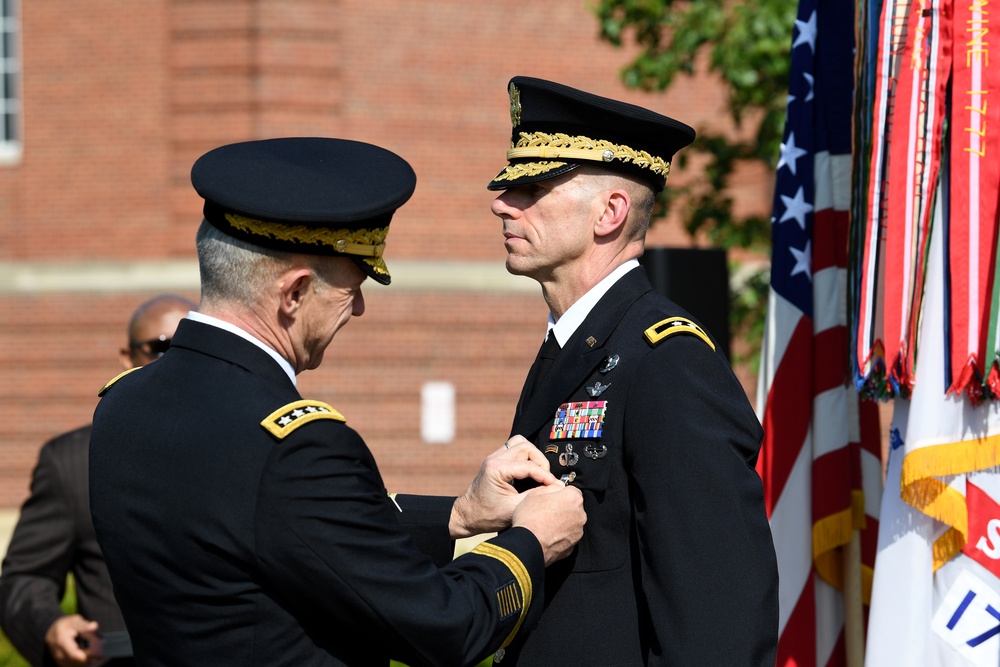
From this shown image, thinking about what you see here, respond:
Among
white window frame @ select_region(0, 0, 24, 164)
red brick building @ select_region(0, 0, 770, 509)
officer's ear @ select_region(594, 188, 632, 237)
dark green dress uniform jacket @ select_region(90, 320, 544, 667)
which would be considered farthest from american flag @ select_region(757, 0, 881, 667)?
white window frame @ select_region(0, 0, 24, 164)

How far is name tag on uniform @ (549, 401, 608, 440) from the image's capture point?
90.6 inches

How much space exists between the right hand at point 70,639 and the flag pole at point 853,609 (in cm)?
213

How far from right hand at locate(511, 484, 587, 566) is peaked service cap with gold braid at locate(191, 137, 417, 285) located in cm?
50

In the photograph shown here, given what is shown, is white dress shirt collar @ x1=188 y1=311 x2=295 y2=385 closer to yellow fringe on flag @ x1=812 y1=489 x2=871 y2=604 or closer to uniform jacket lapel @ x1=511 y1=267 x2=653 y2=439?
uniform jacket lapel @ x1=511 y1=267 x2=653 y2=439

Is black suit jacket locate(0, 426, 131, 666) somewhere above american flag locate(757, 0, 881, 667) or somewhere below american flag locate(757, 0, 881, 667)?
below

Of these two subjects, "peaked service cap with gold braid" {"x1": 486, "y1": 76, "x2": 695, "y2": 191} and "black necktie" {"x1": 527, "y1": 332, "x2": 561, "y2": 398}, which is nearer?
"peaked service cap with gold braid" {"x1": 486, "y1": 76, "x2": 695, "y2": 191}

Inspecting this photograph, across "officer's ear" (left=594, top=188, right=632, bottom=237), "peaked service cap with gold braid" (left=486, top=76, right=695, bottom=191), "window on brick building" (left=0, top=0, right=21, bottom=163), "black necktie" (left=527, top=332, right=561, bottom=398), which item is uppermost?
"window on brick building" (left=0, top=0, right=21, bottom=163)

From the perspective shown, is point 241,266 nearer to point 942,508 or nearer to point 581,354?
point 581,354

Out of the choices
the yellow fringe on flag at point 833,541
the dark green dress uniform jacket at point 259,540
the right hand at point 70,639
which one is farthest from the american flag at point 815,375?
the right hand at point 70,639

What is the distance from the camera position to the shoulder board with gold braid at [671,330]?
230cm

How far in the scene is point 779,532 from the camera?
3.26 meters

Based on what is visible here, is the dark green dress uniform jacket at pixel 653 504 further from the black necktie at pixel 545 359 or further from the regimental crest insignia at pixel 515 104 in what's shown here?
the regimental crest insignia at pixel 515 104

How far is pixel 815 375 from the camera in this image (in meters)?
3.34

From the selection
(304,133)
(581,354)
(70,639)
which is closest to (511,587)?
(581,354)
